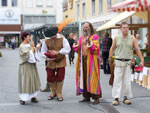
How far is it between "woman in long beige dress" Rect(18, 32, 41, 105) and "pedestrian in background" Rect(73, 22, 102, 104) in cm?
99

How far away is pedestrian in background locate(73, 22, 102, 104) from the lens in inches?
263

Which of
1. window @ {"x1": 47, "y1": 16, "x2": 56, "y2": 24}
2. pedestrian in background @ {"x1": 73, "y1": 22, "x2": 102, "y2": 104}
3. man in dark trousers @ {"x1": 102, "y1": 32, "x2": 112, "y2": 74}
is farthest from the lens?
window @ {"x1": 47, "y1": 16, "x2": 56, "y2": 24}

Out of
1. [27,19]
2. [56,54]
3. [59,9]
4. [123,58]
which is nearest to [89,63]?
[123,58]

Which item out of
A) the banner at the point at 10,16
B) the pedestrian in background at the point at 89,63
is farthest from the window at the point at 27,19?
the pedestrian in background at the point at 89,63

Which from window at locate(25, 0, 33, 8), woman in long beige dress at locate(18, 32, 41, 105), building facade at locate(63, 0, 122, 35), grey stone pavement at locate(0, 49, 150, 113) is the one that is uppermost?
window at locate(25, 0, 33, 8)

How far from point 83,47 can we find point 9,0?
49683 mm

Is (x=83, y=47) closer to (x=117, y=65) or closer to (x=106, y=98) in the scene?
(x=117, y=65)

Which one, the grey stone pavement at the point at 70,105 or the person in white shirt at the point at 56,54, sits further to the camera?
the person in white shirt at the point at 56,54

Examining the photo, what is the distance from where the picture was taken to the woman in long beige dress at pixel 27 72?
687 cm

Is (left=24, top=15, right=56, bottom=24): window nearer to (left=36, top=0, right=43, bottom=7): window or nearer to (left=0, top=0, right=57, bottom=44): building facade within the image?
(left=0, top=0, right=57, bottom=44): building facade

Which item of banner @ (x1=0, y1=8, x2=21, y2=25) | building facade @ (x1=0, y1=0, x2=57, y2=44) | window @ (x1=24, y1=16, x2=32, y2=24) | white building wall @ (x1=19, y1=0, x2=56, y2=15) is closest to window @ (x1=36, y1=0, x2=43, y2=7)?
building facade @ (x1=0, y1=0, x2=57, y2=44)

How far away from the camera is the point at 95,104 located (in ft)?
22.3

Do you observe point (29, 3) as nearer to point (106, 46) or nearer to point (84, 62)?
point (106, 46)

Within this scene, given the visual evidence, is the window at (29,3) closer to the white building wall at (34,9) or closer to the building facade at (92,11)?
the white building wall at (34,9)
